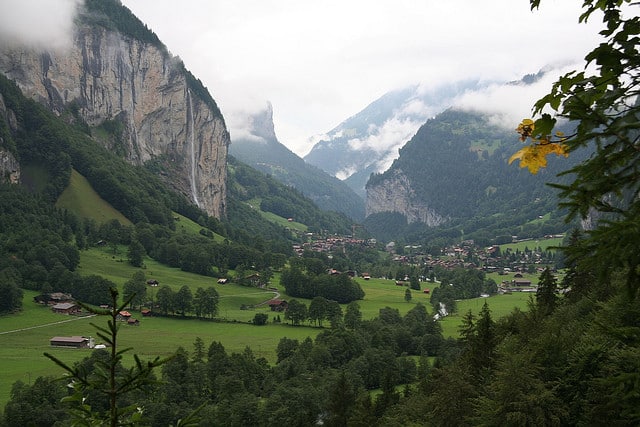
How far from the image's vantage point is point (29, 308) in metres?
95.8

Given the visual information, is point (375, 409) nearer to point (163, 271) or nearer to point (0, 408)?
point (0, 408)

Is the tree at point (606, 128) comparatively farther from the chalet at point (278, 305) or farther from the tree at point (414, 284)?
the tree at point (414, 284)

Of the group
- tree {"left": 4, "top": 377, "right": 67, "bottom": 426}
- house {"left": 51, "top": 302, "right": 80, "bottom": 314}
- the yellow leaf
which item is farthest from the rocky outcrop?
the yellow leaf

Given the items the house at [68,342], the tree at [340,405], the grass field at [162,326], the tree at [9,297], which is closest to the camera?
the tree at [340,405]

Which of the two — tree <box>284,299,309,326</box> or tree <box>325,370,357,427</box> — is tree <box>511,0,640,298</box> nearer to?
tree <box>325,370,357,427</box>

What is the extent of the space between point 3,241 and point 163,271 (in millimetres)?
36571

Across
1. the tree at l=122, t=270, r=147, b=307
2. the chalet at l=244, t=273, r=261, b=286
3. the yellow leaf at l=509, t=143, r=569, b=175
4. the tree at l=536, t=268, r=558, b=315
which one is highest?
the yellow leaf at l=509, t=143, r=569, b=175

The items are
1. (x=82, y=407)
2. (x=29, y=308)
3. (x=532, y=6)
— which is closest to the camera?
(x=532, y=6)

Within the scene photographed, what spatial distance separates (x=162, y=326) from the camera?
308 ft

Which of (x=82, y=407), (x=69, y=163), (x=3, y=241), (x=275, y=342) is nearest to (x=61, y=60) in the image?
(x=69, y=163)

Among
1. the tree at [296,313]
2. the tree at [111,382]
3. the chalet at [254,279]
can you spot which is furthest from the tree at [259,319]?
the tree at [111,382]

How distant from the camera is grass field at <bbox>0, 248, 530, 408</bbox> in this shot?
226ft

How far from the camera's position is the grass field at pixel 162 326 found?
226 ft

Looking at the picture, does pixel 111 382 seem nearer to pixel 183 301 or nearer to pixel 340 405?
pixel 340 405
